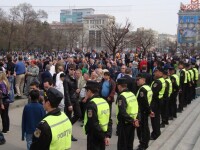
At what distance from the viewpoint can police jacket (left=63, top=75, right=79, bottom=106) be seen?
27.1 feet

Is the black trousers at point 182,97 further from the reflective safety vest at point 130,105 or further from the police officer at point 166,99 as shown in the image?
the reflective safety vest at point 130,105

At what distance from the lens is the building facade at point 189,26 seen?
8444cm

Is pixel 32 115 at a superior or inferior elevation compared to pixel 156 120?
superior

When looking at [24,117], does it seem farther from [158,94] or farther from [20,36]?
[20,36]

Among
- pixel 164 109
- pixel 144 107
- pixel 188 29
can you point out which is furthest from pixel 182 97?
pixel 188 29

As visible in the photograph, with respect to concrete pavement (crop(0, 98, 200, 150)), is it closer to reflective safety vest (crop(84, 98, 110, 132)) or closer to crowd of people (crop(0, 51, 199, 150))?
crowd of people (crop(0, 51, 199, 150))

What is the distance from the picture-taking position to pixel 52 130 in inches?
152

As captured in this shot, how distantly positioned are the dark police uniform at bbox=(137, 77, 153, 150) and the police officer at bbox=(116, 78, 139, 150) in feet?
3.20

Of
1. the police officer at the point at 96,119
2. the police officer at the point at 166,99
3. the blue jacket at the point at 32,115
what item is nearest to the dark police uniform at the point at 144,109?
the police officer at the point at 166,99

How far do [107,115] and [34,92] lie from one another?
160 centimetres

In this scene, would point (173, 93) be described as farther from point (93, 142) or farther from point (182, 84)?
point (93, 142)

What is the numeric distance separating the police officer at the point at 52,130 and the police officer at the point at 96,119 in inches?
42.2

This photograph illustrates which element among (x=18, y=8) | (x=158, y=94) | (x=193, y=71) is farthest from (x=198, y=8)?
(x=158, y=94)

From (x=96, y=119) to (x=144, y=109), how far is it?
8.99 ft
